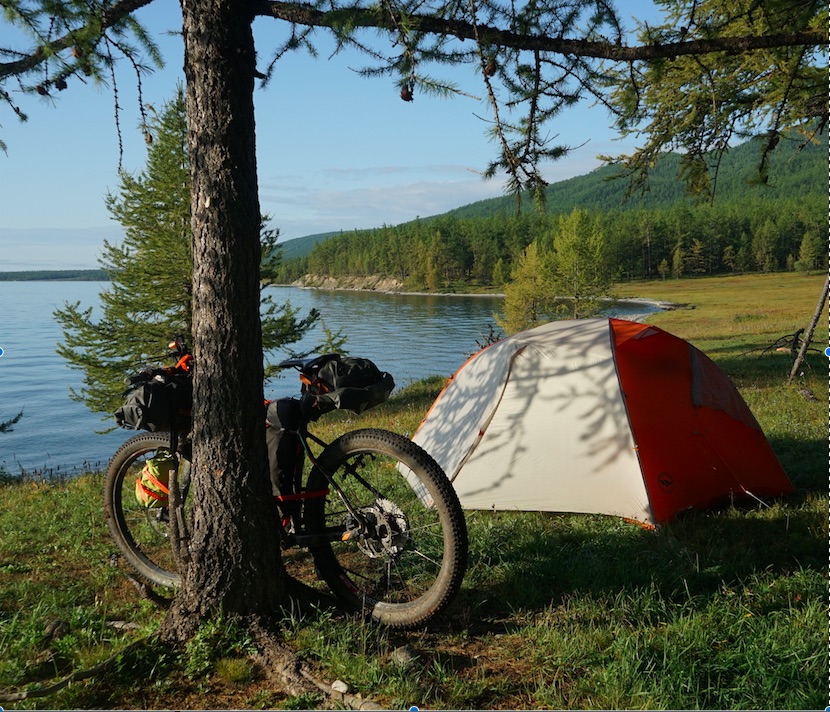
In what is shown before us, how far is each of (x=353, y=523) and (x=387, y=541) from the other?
23cm

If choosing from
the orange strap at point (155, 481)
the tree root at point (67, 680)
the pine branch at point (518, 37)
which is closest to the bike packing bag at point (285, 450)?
the orange strap at point (155, 481)

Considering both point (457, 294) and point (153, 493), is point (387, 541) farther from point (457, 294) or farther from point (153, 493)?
point (457, 294)

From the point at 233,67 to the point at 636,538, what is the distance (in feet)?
14.2

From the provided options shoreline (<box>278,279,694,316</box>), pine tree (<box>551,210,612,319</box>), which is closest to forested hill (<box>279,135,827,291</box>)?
shoreline (<box>278,279,694,316</box>)

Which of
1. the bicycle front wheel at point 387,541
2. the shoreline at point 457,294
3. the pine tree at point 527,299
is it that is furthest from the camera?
the shoreline at point 457,294

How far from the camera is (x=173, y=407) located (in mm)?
3857

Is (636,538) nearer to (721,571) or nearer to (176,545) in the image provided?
(721,571)

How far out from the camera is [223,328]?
11.2 feet

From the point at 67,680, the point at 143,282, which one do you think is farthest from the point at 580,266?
the point at 67,680

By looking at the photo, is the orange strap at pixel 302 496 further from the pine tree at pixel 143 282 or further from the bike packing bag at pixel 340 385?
the pine tree at pixel 143 282

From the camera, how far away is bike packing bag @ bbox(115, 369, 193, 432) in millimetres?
3721

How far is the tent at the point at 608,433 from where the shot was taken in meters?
5.38

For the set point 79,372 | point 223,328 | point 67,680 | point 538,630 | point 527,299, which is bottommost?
point 79,372

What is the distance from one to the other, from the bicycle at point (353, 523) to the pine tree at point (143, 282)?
15.2 meters
